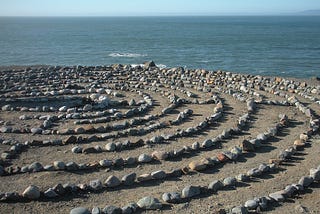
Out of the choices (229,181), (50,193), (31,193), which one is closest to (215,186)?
(229,181)

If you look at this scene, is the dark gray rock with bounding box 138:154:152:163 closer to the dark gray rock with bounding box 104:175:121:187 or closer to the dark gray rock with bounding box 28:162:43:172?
the dark gray rock with bounding box 104:175:121:187

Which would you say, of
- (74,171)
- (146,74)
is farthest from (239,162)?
(146,74)

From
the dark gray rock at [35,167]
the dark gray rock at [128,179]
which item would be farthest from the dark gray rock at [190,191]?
the dark gray rock at [35,167]

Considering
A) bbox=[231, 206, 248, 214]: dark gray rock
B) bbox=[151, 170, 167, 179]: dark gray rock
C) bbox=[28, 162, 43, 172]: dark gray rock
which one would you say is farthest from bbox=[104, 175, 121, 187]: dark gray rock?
bbox=[231, 206, 248, 214]: dark gray rock

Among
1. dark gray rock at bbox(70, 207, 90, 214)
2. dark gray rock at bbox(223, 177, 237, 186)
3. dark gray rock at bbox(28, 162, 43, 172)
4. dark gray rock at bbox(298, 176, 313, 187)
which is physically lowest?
dark gray rock at bbox(28, 162, 43, 172)

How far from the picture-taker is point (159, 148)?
30.8 ft

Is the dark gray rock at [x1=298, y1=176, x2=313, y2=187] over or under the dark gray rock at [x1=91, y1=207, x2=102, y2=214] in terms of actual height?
over

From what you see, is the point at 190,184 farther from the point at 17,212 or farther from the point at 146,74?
the point at 146,74

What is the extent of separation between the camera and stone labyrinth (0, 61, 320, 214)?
22.6 feet

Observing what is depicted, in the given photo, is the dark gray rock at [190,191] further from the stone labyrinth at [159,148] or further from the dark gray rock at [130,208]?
the dark gray rock at [130,208]

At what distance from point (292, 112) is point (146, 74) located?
7.96 metres

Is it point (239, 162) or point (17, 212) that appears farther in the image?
point (239, 162)

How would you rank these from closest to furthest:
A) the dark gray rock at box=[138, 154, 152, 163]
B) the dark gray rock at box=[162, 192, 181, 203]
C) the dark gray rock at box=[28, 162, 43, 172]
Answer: the dark gray rock at box=[162, 192, 181, 203]
the dark gray rock at box=[28, 162, 43, 172]
the dark gray rock at box=[138, 154, 152, 163]

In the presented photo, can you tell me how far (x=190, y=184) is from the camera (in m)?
7.51
